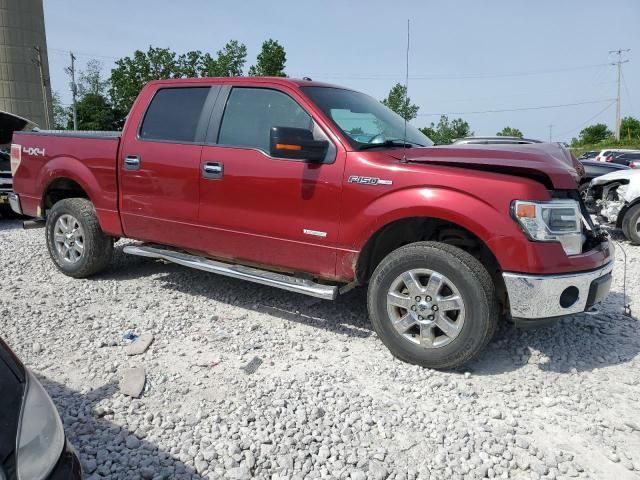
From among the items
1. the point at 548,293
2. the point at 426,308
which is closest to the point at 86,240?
the point at 426,308

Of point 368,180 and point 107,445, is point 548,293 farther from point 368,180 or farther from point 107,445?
point 107,445

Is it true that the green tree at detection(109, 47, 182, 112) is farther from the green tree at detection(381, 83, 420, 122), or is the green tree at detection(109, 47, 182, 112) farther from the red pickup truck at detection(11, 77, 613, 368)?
the red pickup truck at detection(11, 77, 613, 368)

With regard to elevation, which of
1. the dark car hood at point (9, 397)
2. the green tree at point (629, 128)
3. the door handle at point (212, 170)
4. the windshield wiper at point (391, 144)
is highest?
the green tree at point (629, 128)

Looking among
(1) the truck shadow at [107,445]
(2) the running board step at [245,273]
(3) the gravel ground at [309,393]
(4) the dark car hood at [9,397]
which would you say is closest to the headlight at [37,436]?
(4) the dark car hood at [9,397]

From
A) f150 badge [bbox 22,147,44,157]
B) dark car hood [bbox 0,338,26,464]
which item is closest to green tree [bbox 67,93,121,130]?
f150 badge [bbox 22,147,44,157]

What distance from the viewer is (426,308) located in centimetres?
330

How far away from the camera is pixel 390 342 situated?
136 inches

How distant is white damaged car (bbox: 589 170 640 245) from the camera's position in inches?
295

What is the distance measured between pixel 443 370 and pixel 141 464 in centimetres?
193

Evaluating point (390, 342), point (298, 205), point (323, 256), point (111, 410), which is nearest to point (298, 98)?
point (298, 205)

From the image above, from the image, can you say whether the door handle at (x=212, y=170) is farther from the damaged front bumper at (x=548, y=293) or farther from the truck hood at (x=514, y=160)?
the damaged front bumper at (x=548, y=293)

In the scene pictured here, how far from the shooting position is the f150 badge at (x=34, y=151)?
5188 millimetres

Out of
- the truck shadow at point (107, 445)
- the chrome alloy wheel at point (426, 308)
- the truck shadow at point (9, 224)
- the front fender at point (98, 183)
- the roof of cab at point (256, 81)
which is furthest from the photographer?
the truck shadow at point (9, 224)

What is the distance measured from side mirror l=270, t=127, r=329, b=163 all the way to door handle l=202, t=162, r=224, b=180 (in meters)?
0.63
